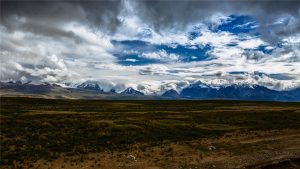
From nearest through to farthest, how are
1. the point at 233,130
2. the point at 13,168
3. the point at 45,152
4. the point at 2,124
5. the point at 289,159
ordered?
1. the point at 13,168
2. the point at 289,159
3. the point at 45,152
4. the point at 2,124
5. the point at 233,130

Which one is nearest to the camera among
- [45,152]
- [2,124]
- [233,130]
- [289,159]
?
[289,159]

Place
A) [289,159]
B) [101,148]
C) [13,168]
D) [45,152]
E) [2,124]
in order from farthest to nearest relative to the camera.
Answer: [2,124] → [101,148] → [45,152] → [289,159] → [13,168]

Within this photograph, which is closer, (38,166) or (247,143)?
(38,166)

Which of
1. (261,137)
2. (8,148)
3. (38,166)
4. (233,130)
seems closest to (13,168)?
(38,166)

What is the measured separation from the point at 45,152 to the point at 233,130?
1361 inches

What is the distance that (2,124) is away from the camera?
187 ft

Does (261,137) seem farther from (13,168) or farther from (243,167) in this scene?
(13,168)

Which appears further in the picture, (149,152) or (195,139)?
(195,139)

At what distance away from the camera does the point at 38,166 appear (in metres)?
32.2

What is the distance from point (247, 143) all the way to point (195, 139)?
7.84 metres

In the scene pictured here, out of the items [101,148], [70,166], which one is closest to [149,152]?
[101,148]

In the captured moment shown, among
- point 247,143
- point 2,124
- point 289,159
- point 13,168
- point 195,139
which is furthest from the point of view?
point 2,124

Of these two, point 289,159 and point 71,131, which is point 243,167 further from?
point 71,131

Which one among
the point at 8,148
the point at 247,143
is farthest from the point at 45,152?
the point at 247,143
